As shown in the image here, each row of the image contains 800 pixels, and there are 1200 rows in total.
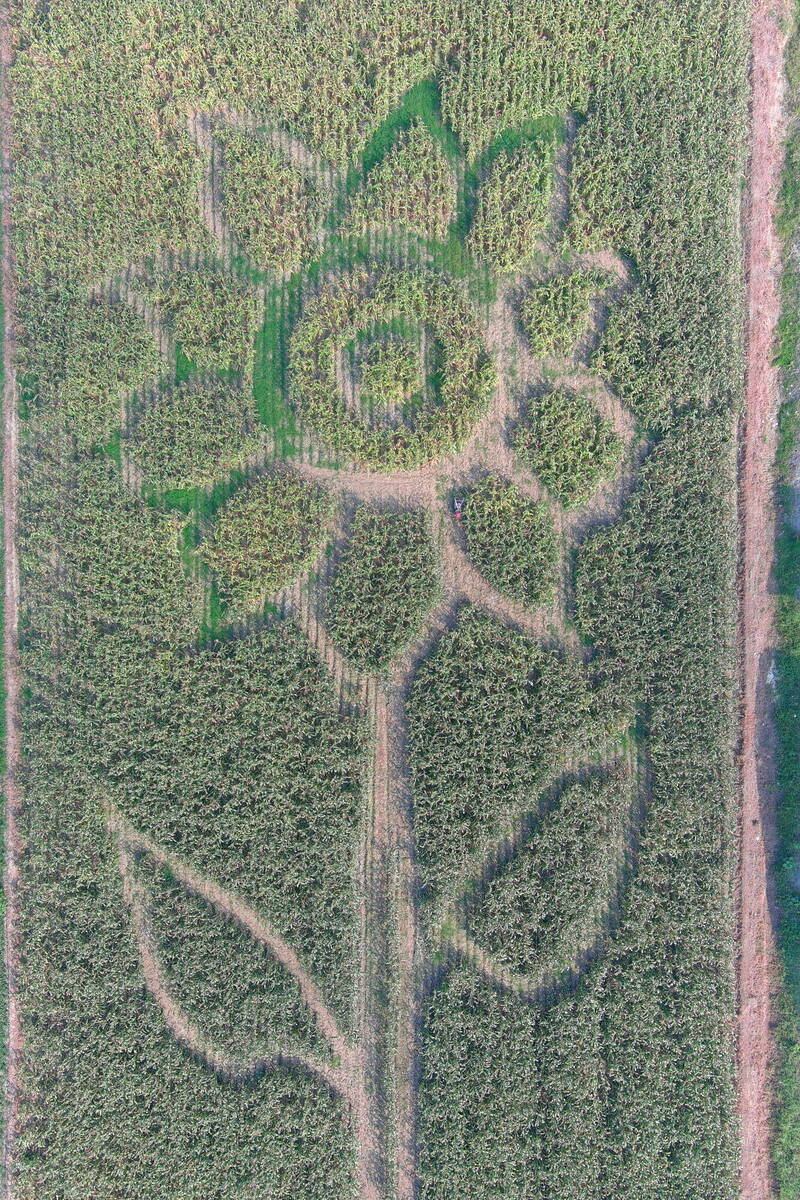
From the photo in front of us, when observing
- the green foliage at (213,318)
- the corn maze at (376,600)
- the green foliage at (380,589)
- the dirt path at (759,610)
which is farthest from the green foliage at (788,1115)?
the green foliage at (213,318)

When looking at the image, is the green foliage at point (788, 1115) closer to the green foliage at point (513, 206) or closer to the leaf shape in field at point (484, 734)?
the leaf shape in field at point (484, 734)

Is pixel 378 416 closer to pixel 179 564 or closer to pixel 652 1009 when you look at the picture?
pixel 179 564

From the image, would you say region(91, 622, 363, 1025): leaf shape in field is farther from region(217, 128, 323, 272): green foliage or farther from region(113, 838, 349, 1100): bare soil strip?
region(217, 128, 323, 272): green foliage

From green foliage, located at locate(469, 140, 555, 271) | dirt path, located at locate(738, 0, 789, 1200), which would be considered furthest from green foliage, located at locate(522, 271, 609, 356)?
dirt path, located at locate(738, 0, 789, 1200)

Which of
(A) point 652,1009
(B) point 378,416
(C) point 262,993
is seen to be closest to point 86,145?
(B) point 378,416

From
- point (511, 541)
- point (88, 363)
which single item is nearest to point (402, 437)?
point (511, 541)

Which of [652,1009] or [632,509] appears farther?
[632,509]
